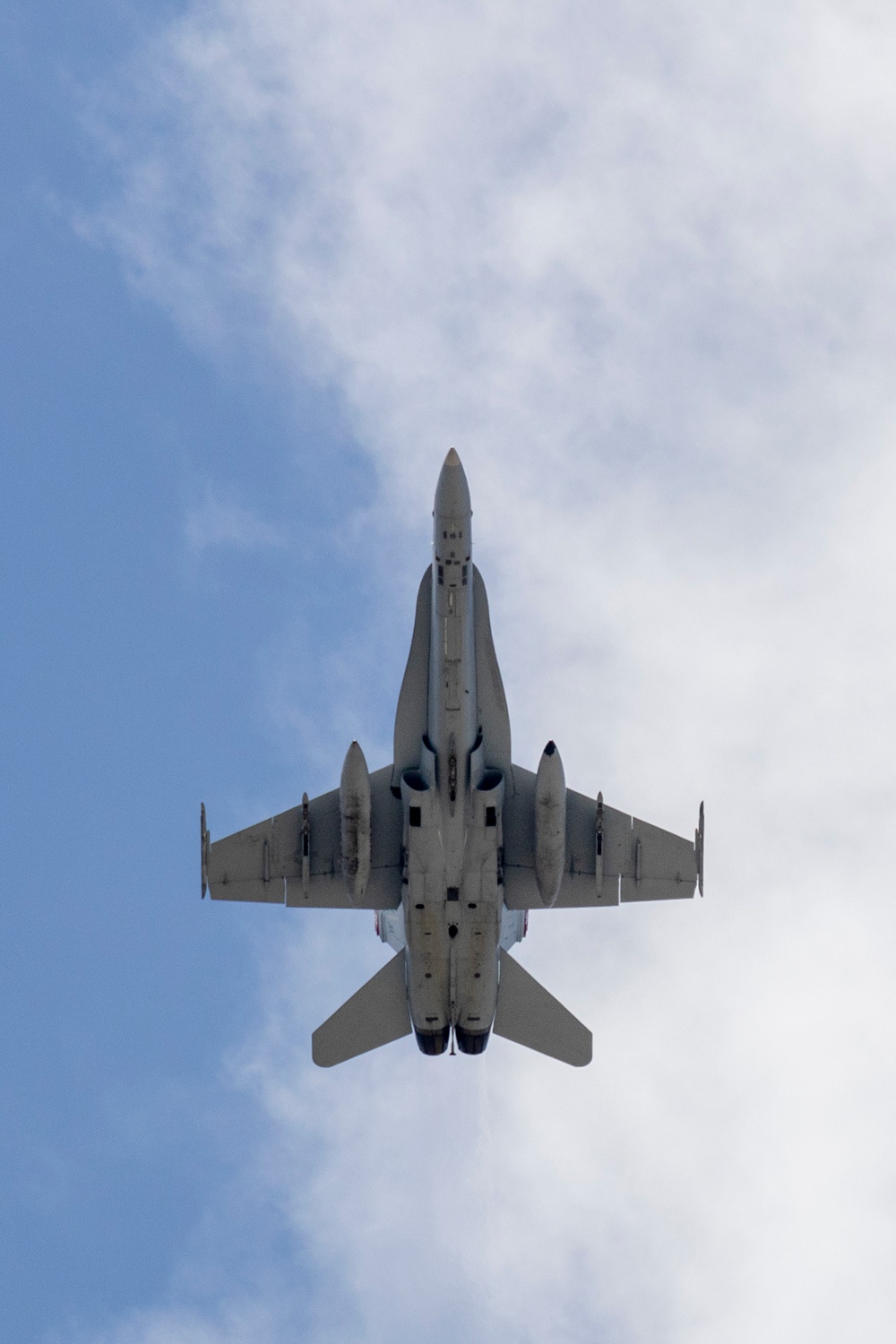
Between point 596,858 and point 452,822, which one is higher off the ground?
point 596,858

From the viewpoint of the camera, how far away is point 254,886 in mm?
42344

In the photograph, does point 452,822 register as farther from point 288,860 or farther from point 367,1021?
point 367,1021

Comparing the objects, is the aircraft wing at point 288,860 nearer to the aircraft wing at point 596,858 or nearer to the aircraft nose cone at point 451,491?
the aircraft wing at point 596,858

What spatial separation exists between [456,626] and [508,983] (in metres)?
9.84

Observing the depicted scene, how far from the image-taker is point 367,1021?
42906 mm

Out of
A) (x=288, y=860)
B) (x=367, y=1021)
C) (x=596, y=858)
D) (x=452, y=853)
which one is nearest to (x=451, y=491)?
(x=452, y=853)

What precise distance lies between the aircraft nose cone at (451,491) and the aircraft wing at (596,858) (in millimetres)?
7198

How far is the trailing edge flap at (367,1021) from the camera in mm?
42906

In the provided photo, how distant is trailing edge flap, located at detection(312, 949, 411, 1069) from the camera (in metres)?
42.9

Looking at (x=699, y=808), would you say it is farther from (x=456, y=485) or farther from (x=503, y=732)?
(x=456, y=485)

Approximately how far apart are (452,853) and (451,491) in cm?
802

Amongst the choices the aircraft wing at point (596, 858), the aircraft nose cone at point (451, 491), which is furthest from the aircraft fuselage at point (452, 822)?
the aircraft wing at point (596, 858)

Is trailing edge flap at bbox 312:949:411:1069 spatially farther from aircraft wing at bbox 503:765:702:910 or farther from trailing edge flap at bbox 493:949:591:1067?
aircraft wing at bbox 503:765:702:910

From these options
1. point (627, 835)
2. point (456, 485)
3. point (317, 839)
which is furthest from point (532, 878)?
point (456, 485)
